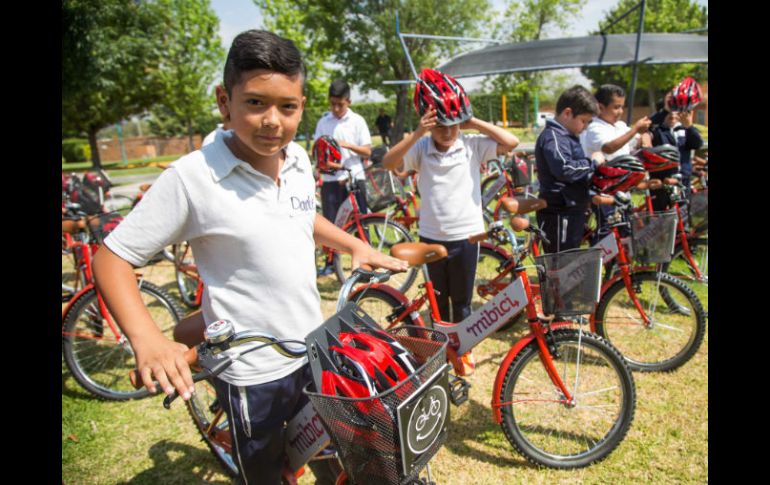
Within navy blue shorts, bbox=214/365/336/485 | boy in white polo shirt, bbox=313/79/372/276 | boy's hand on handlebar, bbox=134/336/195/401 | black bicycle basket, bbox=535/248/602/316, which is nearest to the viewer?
boy's hand on handlebar, bbox=134/336/195/401

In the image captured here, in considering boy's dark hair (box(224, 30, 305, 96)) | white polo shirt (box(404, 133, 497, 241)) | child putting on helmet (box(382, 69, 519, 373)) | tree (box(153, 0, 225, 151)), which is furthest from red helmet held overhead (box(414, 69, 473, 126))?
tree (box(153, 0, 225, 151))

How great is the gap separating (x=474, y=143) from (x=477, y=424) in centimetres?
196

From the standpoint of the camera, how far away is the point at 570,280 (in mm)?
2582

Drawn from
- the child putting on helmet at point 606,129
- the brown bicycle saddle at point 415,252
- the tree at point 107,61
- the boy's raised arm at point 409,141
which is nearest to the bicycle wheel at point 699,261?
the child putting on helmet at point 606,129

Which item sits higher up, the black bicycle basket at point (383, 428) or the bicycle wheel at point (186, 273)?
the black bicycle basket at point (383, 428)

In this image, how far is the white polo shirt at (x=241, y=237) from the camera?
54.4 inches

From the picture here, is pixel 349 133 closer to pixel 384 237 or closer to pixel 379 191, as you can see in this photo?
pixel 379 191

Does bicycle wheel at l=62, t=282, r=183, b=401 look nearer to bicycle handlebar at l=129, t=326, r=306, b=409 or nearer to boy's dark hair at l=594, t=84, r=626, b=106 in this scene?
bicycle handlebar at l=129, t=326, r=306, b=409

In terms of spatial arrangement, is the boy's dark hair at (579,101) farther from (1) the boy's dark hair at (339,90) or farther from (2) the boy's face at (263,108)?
(1) the boy's dark hair at (339,90)

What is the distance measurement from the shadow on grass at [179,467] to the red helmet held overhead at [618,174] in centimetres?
346

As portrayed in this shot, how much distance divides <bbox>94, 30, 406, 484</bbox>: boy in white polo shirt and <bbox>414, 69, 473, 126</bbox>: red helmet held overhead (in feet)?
4.68

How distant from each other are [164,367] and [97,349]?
3474 millimetres

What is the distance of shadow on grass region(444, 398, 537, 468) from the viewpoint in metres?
2.79

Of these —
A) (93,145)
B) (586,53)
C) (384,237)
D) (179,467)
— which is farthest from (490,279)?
(93,145)
